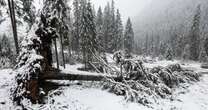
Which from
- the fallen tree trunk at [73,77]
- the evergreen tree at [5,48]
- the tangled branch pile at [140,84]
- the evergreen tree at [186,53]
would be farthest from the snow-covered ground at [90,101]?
the evergreen tree at [186,53]

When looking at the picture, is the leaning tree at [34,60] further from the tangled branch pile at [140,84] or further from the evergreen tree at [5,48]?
the evergreen tree at [5,48]

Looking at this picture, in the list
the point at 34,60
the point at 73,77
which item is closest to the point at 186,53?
the point at 73,77

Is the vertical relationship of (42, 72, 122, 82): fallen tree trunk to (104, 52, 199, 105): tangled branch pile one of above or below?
above

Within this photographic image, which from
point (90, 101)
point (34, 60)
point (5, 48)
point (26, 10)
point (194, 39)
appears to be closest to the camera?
point (34, 60)

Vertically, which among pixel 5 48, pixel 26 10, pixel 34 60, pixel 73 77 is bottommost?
pixel 73 77

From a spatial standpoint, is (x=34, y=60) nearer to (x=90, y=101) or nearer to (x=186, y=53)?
(x=90, y=101)

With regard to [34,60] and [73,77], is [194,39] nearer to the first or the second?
[73,77]

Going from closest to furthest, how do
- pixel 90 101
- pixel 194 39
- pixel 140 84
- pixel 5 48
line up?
pixel 90 101 < pixel 140 84 < pixel 5 48 < pixel 194 39

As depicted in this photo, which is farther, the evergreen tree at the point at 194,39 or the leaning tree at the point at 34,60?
the evergreen tree at the point at 194,39

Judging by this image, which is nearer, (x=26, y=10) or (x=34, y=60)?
(x=34, y=60)

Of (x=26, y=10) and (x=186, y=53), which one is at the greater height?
(x=26, y=10)

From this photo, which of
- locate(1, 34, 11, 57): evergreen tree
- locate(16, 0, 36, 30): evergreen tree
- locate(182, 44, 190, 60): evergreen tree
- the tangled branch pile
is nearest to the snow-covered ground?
the tangled branch pile

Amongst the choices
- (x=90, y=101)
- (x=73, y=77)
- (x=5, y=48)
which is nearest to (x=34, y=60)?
(x=73, y=77)

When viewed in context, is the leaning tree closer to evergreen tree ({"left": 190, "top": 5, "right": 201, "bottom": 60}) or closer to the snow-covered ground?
the snow-covered ground
